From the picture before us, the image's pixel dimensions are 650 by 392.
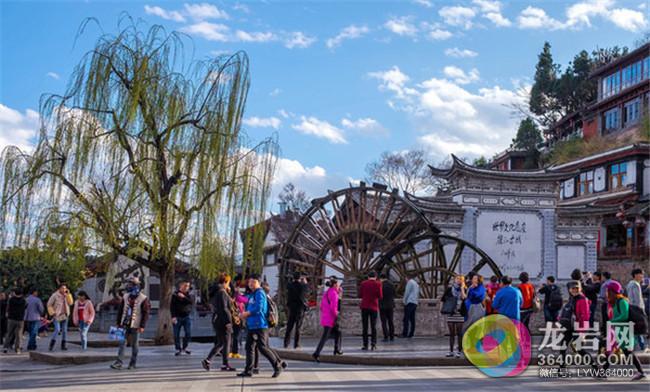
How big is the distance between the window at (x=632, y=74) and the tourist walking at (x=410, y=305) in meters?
34.8

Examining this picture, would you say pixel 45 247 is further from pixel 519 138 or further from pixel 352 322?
pixel 519 138

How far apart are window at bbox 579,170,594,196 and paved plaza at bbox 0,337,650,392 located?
31.4m

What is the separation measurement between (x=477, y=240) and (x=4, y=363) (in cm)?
1491

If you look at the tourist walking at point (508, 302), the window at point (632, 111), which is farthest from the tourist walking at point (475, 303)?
the window at point (632, 111)

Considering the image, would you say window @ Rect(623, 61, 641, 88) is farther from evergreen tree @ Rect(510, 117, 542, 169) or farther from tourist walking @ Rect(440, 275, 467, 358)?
tourist walking @ Rect(440, 275, 467, 358)

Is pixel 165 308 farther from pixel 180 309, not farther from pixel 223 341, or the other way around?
pixel 223 341

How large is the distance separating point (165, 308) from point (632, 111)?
3962 centimetres

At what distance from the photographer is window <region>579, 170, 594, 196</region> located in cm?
4447

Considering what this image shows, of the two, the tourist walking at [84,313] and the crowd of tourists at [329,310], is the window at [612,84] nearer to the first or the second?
the crowd of tourists at [329,310]

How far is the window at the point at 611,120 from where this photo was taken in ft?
170

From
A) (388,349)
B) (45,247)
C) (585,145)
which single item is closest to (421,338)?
(388,349)

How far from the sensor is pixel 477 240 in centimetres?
2564

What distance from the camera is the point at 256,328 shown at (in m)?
12.1

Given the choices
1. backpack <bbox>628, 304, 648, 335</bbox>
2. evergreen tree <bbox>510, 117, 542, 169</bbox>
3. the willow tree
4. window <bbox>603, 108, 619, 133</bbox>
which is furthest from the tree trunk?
evergreen tree <bbox>510, 117, 542, 169</bbox>
